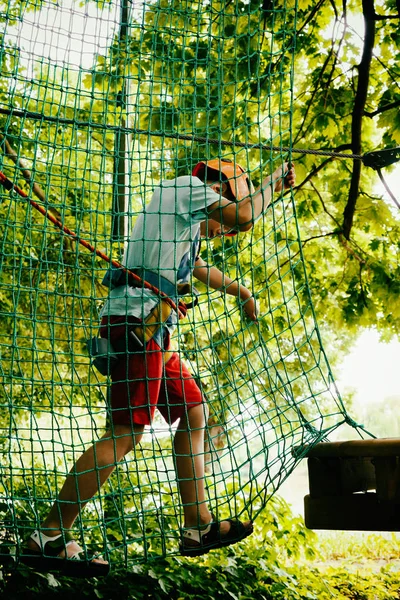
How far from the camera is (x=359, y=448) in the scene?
72.4 inches

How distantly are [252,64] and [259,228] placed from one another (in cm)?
146

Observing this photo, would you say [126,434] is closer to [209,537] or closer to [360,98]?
[209,537]

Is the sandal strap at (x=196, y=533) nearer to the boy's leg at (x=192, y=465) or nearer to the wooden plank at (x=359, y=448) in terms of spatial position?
the boy's leg at (x=192, y=465)

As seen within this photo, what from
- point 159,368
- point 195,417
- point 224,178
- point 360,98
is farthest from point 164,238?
point 360,98

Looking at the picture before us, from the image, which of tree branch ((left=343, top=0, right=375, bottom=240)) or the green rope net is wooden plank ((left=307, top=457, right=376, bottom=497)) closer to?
the green rope net

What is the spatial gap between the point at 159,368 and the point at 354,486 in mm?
754

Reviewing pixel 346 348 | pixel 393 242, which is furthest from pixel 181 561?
pixel 346 348

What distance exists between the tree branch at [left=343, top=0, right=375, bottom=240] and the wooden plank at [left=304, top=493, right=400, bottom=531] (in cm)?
246

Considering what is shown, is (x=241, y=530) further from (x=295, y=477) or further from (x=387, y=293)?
(x=295, y=477)

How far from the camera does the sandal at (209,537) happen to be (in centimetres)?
177

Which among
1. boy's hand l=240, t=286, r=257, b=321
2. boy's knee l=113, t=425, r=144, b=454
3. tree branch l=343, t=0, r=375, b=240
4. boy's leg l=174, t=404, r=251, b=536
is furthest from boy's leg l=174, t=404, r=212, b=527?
tree branch l=343, t=0, r=375, b=240

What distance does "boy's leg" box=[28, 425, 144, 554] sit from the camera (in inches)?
66.9

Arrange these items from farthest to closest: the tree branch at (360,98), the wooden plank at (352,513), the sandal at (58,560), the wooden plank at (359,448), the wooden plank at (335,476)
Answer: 1. the tree branch at (360,98)
2. the wooden plank at (335,476)
3. the wooden plank at (352,513)
4. the wooden plank at (359,448)
5. the sandal at (58,560)

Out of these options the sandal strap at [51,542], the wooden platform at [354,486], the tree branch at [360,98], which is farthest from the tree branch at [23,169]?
the tree branch at [360,98]
